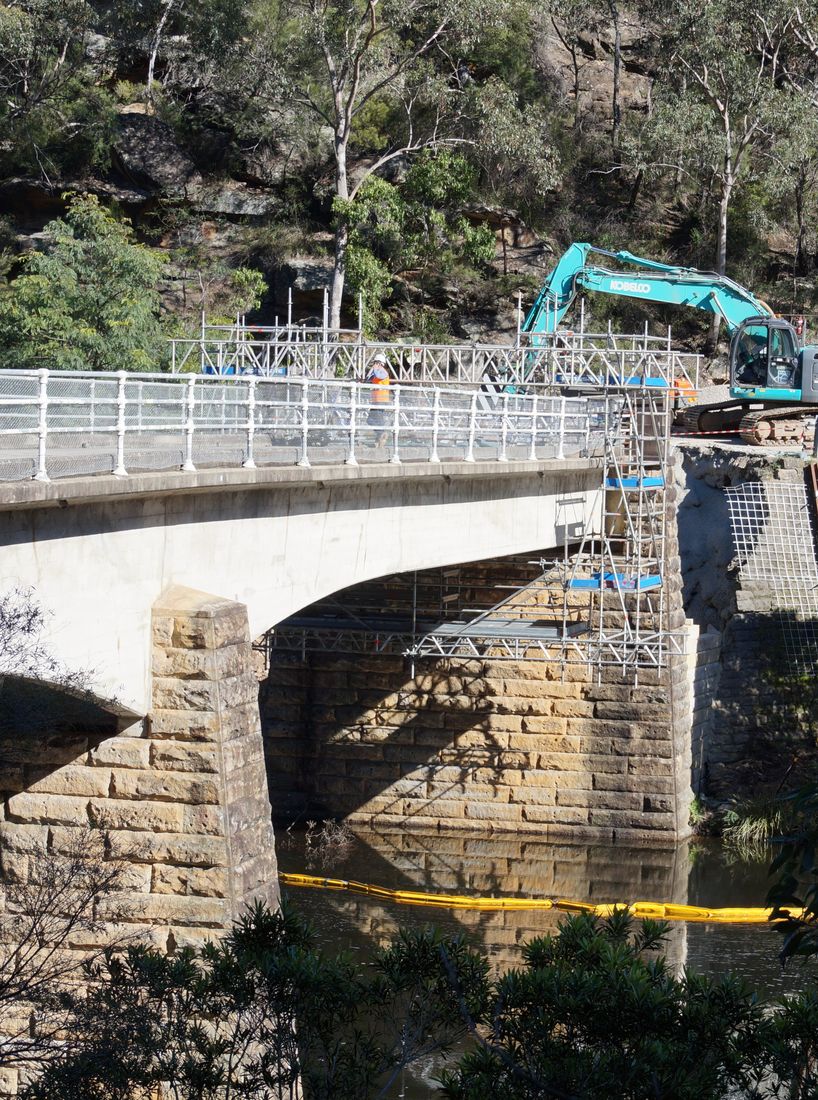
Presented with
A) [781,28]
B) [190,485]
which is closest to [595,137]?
[781,28]

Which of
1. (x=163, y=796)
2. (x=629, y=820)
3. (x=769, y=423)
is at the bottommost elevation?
(x=629, y=820)

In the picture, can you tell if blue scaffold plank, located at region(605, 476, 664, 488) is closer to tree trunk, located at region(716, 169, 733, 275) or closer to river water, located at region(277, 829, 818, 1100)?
river water, located at region(277, 829, 818, 1100)

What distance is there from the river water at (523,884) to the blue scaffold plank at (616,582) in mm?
4175

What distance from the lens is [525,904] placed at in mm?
21844

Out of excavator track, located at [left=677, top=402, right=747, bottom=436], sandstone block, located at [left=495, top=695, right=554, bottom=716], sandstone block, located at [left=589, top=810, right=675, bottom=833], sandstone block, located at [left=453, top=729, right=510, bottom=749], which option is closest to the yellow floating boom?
sandstone block, located at [left=589, top=810, right=675, bottom=833]

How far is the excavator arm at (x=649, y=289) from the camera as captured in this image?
3083 cm

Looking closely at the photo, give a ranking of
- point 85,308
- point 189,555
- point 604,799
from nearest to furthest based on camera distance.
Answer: point 189,555 → point 604,799 → point 85,308

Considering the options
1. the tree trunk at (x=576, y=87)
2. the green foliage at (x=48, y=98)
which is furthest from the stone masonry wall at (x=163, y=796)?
the tree trunk at (x=576, y=87)

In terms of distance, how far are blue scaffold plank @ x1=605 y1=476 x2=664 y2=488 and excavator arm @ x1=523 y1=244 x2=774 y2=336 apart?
6.55m

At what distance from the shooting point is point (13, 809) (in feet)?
44.8

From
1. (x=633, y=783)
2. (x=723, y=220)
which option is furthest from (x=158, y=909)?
(x=723, y=220)

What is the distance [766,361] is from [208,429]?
18519 mm

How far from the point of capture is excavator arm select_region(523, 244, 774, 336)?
3083 centimetres

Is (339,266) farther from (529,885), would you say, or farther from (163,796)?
(163,796)
